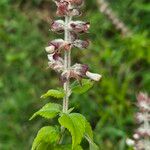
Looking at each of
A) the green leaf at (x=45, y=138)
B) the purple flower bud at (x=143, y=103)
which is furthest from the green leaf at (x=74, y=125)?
the purple flower bud at (x=143, y=103)

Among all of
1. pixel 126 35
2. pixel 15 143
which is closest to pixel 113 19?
pixel 126 35

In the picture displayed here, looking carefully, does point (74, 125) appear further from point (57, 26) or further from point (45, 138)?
point (57, 26)

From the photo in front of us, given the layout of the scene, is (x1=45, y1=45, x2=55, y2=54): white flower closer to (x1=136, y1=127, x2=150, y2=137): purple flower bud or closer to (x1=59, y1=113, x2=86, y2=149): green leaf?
(x1=59, y1=113, x2=86, y2=149): green leaf

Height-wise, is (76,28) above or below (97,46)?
above

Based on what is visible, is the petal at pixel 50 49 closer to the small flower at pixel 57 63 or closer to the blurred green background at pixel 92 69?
the small flower at pixel 57 63

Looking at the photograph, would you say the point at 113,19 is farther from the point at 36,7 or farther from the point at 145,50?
the point at 36,7

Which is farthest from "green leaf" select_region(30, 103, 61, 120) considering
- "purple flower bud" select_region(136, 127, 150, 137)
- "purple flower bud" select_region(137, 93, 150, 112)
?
"purple flower bud" select_region(136, 127, 150, 137)
